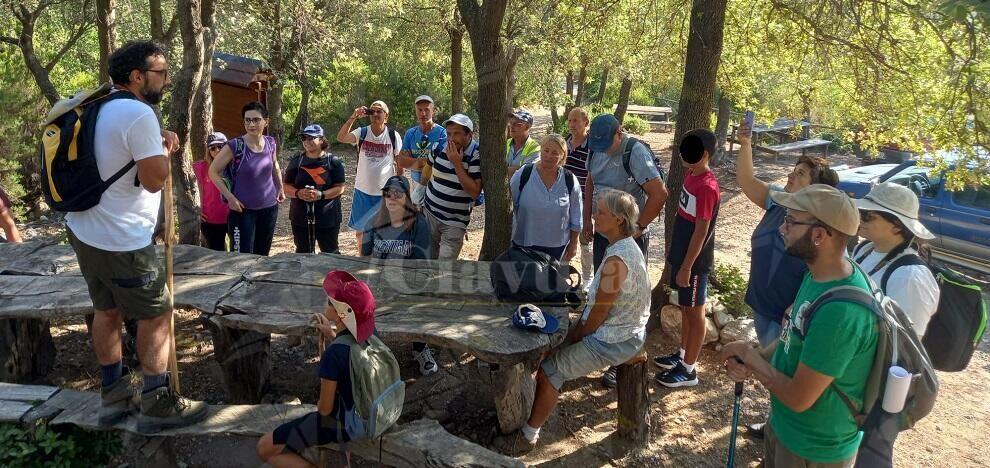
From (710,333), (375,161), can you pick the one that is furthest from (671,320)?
(375,161)

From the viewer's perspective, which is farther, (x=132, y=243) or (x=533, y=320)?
(x=533, y=320)

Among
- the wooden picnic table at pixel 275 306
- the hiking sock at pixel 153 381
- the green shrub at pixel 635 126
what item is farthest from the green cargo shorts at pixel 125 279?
the green shrub at pixel 635 126

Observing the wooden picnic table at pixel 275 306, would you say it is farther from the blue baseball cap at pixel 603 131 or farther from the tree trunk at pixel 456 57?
the tree trunk at pixel 456 57

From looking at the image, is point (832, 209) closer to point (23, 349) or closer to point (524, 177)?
point (524, 177)

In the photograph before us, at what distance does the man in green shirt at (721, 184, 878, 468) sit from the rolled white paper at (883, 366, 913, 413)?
0.26ft

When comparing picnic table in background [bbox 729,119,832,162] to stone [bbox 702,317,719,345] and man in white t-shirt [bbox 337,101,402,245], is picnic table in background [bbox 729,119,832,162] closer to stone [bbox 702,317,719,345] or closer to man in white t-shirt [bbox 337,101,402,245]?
stone [bbox 702,317,719,345]

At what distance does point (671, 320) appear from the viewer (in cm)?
554

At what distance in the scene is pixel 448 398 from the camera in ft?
15.0

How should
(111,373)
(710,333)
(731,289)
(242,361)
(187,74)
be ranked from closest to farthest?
(111,373) < (242,361) < (710,333) < (187,74) < (731,289)

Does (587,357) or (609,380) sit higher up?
(587,357)

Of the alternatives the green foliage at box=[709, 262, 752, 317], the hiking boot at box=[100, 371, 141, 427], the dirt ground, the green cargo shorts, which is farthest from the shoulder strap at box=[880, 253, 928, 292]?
the hiking boot at box=[100, 371, 141, 427]

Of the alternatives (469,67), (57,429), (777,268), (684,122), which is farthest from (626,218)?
(469,67)

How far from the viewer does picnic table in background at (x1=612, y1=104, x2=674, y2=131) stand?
71.4ft

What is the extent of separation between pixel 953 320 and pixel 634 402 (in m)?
1.71
